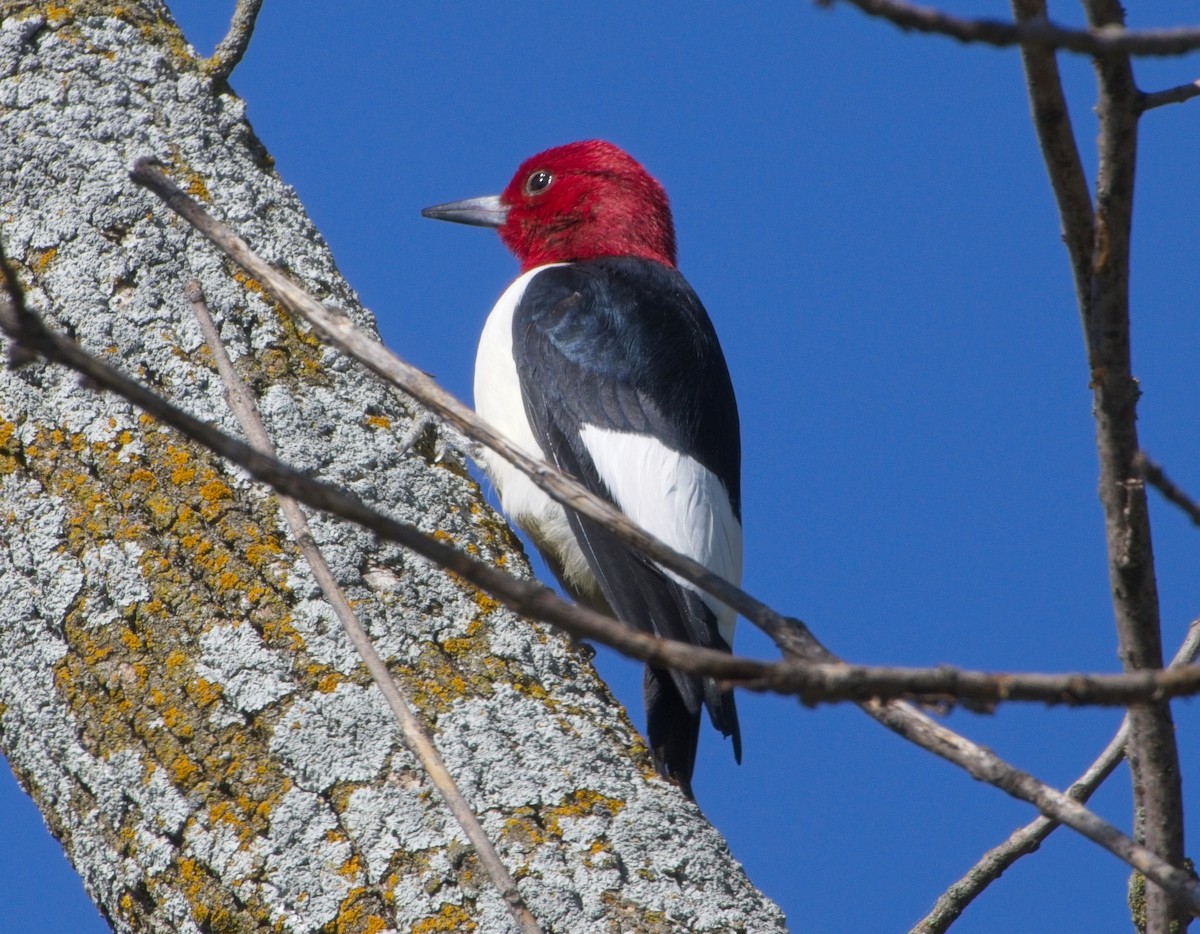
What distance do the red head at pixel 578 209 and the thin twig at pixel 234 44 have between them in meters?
1.47

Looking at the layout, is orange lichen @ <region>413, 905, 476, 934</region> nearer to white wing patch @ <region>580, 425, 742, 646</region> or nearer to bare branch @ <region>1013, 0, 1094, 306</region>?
bare branch @ <region>1013, 0, 1094, 306</region>

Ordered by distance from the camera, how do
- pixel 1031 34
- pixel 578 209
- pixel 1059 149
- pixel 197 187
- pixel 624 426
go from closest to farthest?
1. pixel 1031 34
2. pixel 1059 149
3. pixel 197 187
4. pixel 624 426
5. pixel 578 209

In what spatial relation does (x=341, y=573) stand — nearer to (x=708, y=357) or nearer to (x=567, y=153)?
(x=708, y=357)

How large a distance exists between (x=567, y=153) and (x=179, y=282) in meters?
2.20

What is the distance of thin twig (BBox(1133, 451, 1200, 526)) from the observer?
1.05m

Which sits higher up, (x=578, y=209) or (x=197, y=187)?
(x=578, y=209)

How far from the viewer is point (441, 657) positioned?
2117 mm

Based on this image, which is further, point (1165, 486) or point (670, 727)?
point (670, 727)

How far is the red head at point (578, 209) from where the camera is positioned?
4.40 metres

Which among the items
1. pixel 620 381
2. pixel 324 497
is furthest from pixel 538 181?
pixel 324 497

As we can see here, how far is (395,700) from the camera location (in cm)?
138

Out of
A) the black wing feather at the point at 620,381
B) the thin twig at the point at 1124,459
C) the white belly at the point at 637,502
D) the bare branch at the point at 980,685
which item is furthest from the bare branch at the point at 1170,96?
the white belly at the point at 637,502

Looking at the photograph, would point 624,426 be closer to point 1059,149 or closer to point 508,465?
point 508,465

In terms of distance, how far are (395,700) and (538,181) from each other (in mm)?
Result: 3344
